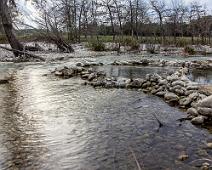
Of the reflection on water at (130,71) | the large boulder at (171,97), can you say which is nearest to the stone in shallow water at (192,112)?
the large boulder at (171,97)

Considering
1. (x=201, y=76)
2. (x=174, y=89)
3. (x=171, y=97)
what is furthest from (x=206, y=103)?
(x=201, y=76)

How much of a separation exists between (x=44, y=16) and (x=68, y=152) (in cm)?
2483

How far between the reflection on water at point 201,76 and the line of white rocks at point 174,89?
1797 millimetres

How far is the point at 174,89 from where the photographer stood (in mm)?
11078

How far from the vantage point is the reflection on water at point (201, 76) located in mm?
14008

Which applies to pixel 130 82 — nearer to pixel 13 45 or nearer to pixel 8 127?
pixel 8 127

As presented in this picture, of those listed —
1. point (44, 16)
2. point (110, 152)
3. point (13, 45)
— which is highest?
point (44, 16)

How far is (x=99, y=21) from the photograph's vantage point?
161 ft

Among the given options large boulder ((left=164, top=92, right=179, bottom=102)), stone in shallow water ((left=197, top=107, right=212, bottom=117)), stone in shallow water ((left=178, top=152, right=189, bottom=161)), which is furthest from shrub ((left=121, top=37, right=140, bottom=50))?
stone in shallow water ((left=178, top=152, right=189, bottom=161))

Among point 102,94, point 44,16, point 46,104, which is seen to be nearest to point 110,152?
point 46,104

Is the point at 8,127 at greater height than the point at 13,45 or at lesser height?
lesser

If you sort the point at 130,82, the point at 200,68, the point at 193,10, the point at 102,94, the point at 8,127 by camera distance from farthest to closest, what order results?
the point at 193,10, the point at 200,68, the point at 130,82, the point at 102,94, the point at 8,127

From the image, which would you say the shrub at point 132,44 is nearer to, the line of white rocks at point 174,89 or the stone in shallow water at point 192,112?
the line of white rocks at point 174,89

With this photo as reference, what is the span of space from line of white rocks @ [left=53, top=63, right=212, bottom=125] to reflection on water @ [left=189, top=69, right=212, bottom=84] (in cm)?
180
